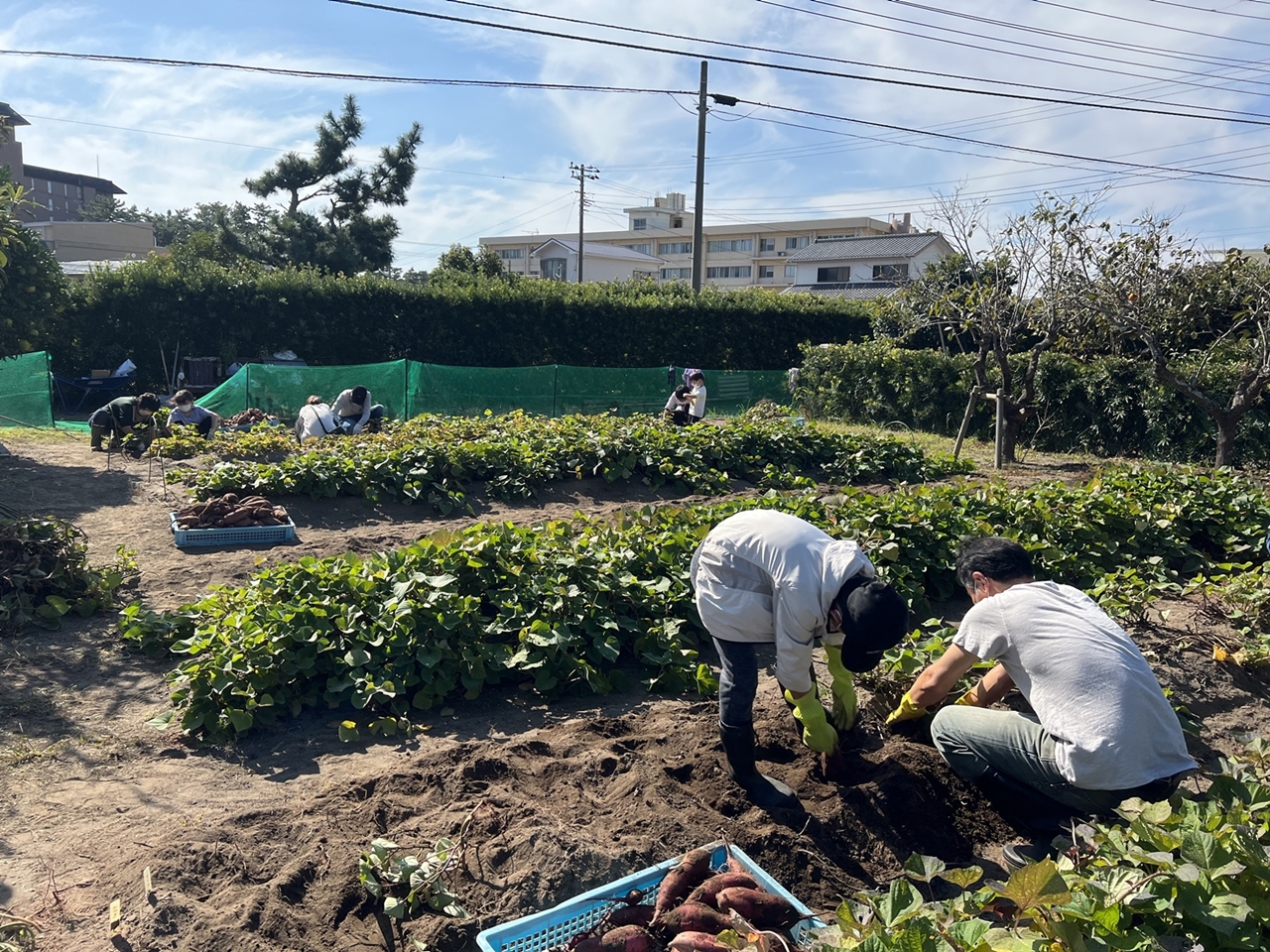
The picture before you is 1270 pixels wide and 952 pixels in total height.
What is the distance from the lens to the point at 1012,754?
3.36 meters

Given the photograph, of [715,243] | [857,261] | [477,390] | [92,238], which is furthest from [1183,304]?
[715,243]

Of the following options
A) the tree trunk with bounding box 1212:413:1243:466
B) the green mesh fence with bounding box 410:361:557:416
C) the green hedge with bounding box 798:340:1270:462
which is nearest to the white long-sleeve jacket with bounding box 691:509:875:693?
the tree trunk with bounding box 1212:413:1243:466

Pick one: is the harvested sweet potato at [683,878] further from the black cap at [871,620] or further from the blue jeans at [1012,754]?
the blue jeans at [1012,754]

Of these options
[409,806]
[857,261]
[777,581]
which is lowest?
[409,806]

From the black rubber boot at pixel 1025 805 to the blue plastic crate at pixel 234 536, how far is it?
5.98 m

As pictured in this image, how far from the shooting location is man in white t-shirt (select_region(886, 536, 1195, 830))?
3.04m

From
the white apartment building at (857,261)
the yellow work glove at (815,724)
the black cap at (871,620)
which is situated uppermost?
the white apartment building at (857,261)

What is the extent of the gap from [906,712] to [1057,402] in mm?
13257

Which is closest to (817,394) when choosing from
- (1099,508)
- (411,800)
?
(1099,508)

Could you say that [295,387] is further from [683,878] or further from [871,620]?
[683,878]

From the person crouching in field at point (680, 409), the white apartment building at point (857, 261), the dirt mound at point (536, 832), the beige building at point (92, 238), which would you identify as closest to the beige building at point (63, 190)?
the beige building at point (92, 238)

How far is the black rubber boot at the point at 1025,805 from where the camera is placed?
336cm

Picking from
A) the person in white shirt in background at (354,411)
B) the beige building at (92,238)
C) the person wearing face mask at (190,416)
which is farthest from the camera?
the beige building at (92,238)

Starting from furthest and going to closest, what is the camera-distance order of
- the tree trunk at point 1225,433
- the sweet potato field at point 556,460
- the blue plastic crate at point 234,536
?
the tree trunk at point 1225,433
the sweet potato field at point 556,460
the blue plastic crate at point 234,536
